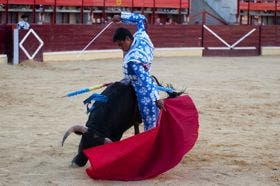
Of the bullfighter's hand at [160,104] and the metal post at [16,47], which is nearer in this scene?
the bullfighter's hand at [160,104]

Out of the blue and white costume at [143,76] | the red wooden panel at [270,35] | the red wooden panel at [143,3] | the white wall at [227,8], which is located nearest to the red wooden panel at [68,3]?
the red wooden panel at [143,3]

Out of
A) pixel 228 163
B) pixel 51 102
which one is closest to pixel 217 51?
pixel 51 102

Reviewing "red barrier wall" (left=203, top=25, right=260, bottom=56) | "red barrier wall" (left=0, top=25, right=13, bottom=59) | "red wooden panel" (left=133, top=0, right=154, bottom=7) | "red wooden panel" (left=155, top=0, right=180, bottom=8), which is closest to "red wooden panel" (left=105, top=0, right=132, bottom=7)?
"red wooden panel" (left=133, top=0, right=154, bottom=7)

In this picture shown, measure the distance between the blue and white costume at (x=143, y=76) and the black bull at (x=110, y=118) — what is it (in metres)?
0.08

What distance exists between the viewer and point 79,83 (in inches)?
430

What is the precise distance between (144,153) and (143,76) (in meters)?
0.53

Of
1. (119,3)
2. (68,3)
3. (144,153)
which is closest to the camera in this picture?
(144,153)

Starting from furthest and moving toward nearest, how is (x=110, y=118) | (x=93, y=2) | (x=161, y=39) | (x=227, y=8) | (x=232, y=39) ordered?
(x=227, y=8), (x=93, y=2), (x=232, y=39), (x=161, y=39), (x=110, y=118)

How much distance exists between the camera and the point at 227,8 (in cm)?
2705

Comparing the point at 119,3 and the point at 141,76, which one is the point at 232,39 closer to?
the point at 119,3

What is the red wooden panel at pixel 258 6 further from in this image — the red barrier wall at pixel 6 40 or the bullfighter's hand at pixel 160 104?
the bullfighter's hand at pixel 160 104

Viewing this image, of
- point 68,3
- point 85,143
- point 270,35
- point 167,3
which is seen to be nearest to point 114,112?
point 85,143

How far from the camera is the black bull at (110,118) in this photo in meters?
4.53

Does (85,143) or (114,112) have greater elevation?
(114,112)
